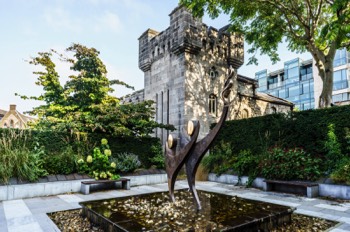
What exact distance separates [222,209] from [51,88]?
45.7ft

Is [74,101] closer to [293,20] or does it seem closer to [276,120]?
[276,120]

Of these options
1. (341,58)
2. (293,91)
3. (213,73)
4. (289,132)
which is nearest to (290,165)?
(289,132)

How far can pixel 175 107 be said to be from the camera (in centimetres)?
1479

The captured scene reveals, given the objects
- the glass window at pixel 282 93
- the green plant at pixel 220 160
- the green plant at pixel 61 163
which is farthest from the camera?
the glass window at pixel 282 93

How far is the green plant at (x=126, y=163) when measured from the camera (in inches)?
389

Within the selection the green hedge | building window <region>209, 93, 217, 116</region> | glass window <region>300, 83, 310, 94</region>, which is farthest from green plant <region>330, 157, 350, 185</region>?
glass window <region>300, 83, 310, 94</region>

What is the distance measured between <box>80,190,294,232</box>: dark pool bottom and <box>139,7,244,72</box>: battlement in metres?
10.8

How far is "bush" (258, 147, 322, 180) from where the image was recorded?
26.9 ft

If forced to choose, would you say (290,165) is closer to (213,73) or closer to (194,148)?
(194,148)

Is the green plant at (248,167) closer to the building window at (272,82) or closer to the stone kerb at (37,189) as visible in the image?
the stone kerb at (37,189)

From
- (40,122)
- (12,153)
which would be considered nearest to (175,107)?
(40,122)

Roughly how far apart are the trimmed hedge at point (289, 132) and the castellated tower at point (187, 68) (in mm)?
3148

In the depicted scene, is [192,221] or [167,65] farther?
[167,65]

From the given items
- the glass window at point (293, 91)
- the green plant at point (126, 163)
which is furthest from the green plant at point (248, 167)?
the glass window at point (293, 91)
